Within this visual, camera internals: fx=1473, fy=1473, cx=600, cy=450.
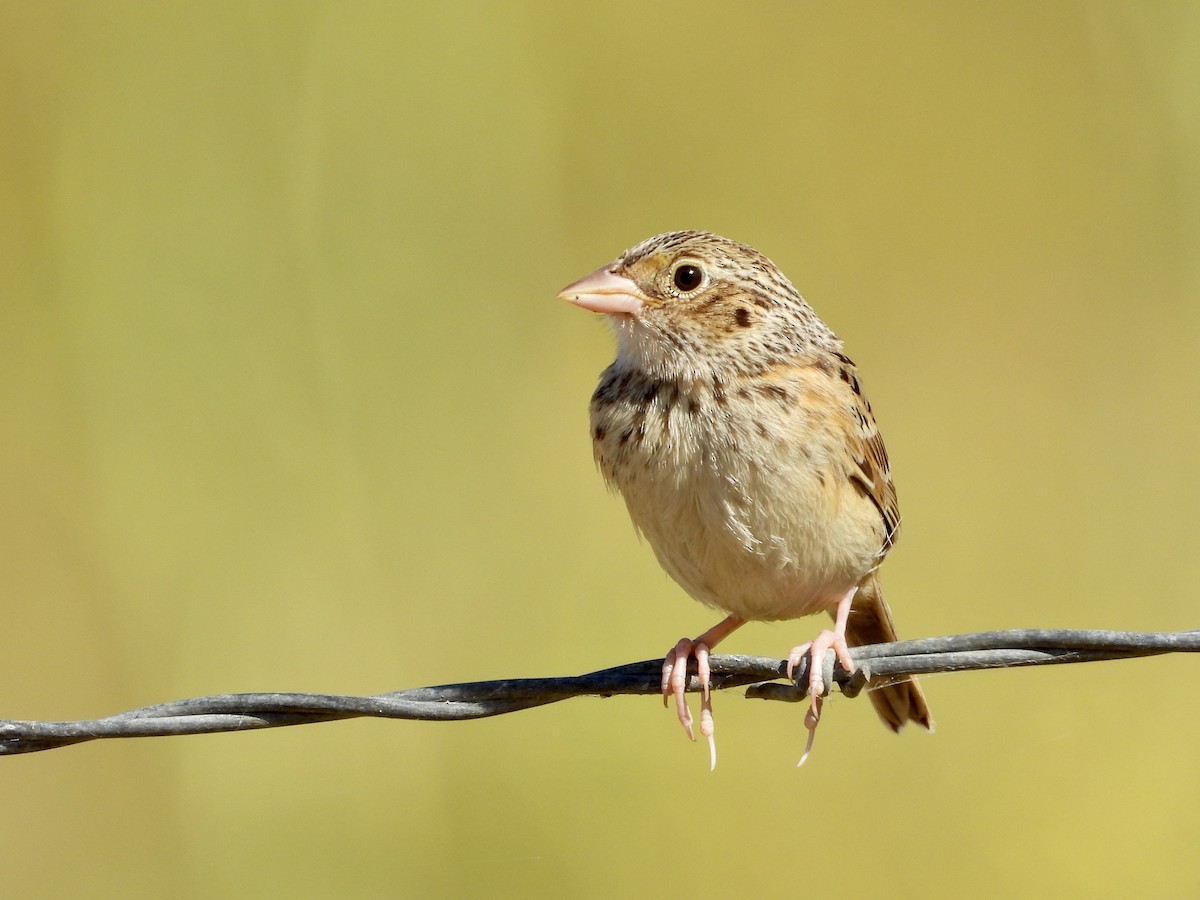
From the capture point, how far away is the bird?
14.4ft

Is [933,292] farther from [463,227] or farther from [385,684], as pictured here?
[385,684]

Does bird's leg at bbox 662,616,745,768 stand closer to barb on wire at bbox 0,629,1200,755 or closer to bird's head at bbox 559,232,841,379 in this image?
barb on wire at bbox 0,629,1200,755

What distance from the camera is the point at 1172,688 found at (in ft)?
24.6

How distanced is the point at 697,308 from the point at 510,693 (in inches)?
65.6

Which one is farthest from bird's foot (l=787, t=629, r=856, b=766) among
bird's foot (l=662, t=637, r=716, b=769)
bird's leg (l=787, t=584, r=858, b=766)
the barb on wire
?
bird's foot (l=662, t=637, r=716, b=769)

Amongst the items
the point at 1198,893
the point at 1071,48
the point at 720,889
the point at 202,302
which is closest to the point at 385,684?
the point at 720,889

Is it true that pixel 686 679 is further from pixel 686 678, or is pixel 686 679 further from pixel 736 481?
pixel 736 481

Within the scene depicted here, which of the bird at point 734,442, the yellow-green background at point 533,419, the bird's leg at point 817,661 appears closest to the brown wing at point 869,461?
the bird at point 734,442

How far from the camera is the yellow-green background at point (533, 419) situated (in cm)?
696

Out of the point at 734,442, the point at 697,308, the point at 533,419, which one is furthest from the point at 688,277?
the point at 533,419

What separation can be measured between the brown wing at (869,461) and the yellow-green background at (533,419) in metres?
2.14

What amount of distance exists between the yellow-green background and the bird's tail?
161 centimetres

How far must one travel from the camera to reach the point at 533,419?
8.41 meters

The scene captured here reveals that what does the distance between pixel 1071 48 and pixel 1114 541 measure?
3.30m
